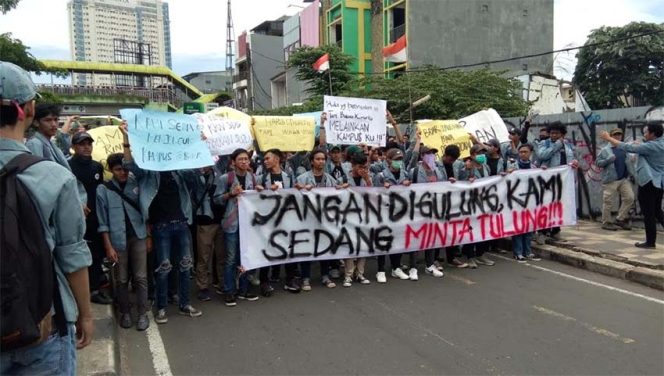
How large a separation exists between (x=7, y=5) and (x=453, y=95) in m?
16.1

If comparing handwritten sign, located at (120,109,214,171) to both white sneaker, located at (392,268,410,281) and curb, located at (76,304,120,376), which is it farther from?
white sneaker, located at (392,268,410,281)

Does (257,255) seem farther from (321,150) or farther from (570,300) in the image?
(570,300)

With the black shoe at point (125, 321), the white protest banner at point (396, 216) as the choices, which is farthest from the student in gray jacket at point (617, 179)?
the black shoe at point (125, 321)

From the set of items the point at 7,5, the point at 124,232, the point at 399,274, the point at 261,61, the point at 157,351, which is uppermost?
the point at 261,61

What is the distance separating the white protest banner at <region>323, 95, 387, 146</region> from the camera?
7.66m

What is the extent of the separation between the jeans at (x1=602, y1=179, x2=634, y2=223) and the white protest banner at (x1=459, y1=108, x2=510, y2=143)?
220cm

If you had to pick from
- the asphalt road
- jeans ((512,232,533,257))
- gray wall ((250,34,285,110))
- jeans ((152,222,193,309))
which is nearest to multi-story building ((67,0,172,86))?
gray wall ((250,34,285,110))

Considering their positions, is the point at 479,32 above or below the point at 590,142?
above

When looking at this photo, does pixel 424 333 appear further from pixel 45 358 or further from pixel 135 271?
pixel 45 358

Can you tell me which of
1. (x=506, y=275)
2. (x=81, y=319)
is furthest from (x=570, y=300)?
(x=81, y=319)

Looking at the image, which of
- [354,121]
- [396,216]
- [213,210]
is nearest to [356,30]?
[354,121]

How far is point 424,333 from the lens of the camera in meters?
4.77

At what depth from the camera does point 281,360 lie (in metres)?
4.27

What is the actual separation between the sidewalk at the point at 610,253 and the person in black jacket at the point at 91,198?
5.88m
